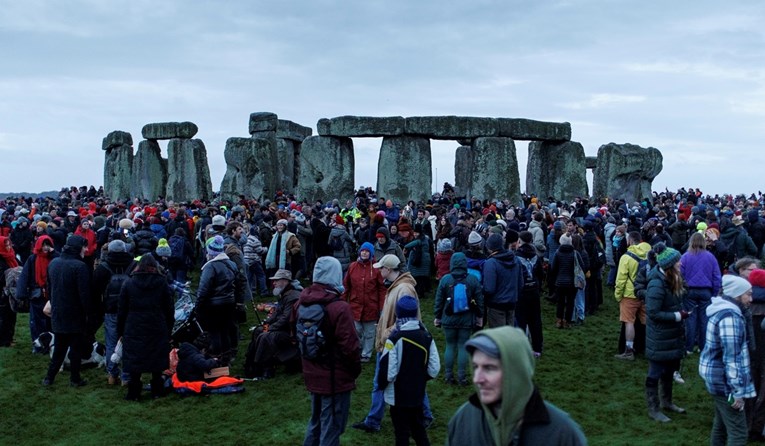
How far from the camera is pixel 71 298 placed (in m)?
8.64

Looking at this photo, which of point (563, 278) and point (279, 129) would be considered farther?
point (279, 129)

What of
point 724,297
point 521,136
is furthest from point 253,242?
point 521,136

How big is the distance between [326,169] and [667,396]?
18.9m

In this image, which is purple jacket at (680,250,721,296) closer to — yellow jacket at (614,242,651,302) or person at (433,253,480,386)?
yellow jacket at (614,242,651,302)

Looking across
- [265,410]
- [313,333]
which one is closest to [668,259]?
[313,333]

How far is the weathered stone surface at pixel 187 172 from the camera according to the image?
29531 mm

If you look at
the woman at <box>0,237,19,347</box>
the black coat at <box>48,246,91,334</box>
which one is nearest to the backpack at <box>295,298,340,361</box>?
the black coat at <box>48,246,91,334</box>

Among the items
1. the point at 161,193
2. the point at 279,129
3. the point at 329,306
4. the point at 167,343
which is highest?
the point at 279,129

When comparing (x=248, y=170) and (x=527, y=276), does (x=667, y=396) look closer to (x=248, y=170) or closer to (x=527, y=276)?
(x=527, y=276)

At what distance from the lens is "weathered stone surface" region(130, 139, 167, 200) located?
30922mm

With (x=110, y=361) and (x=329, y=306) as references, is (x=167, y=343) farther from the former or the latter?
(x=329, y=306)

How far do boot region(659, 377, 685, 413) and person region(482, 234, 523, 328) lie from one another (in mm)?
2063

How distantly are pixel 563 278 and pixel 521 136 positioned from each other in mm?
15017

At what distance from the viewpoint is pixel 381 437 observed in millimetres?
7203
